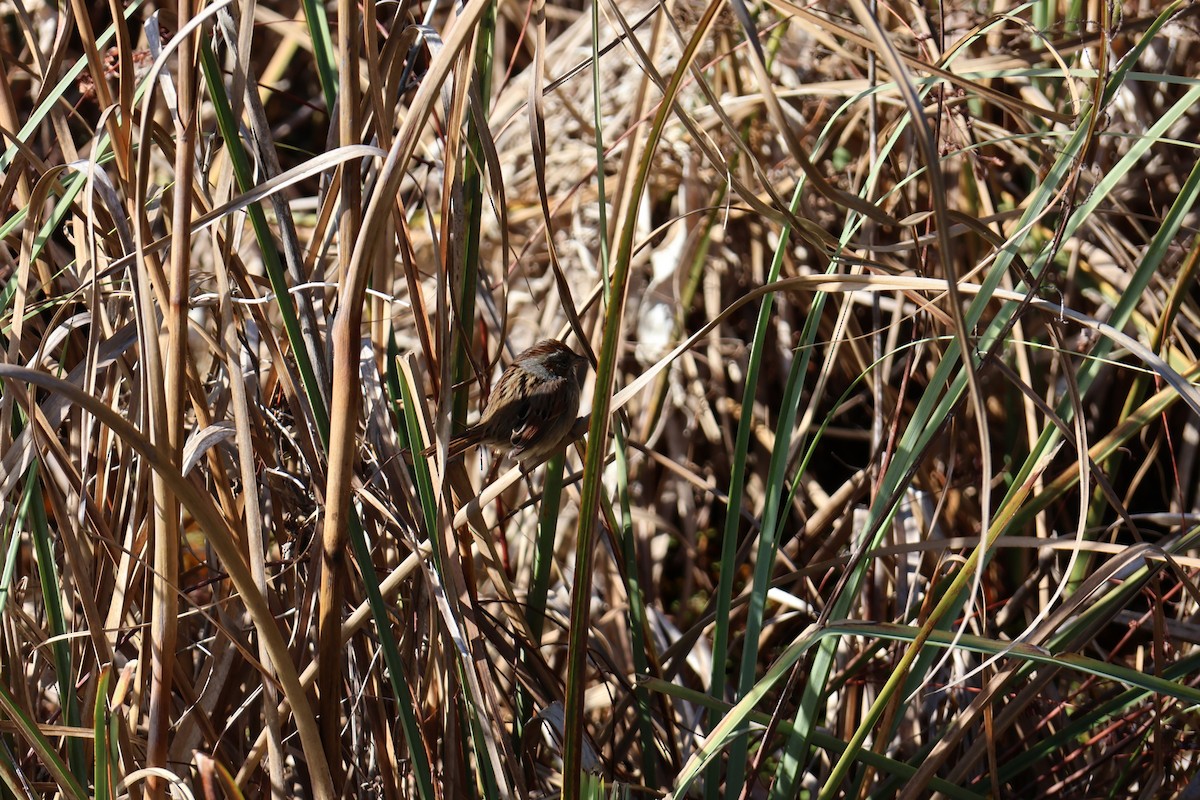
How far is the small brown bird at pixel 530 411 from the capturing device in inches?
73.5

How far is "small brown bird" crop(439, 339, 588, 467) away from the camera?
1.87 meters

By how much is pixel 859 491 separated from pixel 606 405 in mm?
1065

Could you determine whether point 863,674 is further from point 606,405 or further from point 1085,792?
point 606,405

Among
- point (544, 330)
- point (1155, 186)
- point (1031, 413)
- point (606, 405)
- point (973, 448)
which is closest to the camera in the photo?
point (606, 405)

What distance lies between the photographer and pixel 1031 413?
85.4 inches

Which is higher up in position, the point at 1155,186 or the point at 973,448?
the point at 1155,186

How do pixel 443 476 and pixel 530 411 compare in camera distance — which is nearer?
pixel 443 476

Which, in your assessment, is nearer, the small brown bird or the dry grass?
the dry grass

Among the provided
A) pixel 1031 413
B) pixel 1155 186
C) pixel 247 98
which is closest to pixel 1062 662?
pixel 1031 413

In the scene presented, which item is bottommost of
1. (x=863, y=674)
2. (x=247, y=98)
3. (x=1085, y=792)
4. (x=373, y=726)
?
(x=1085, y=792)

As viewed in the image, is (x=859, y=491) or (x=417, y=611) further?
(x=859, y=491)

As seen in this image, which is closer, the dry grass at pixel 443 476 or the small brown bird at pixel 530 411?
the dry grass at pixel 443 476

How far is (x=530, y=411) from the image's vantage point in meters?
1.94

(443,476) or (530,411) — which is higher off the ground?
(443,476)
